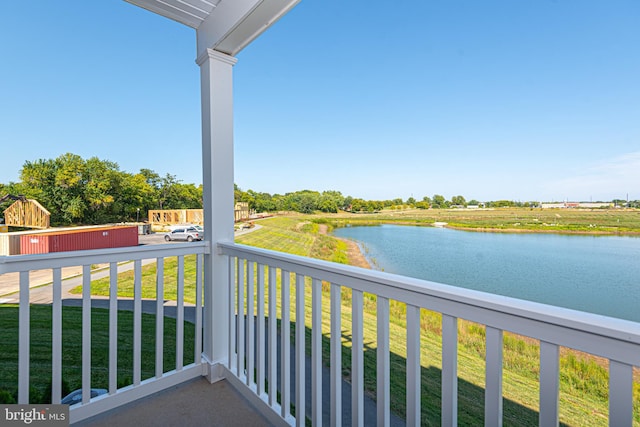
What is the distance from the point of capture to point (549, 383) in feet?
2.49

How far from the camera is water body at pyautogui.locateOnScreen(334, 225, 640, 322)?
93 centimetres

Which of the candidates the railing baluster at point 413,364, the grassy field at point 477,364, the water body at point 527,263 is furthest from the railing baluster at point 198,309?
the railing baluster at point 413,364

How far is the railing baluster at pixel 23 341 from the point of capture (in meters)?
1.52

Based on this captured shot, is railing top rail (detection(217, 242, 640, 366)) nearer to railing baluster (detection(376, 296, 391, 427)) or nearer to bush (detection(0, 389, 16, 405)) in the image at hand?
railing baluster (detection(376, 296, 391, 427))

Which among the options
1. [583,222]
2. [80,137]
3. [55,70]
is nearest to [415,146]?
[583,222]

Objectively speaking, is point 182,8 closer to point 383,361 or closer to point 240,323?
point 240,323

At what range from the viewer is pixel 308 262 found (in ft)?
4.79

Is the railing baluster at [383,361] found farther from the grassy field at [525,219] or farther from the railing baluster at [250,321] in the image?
the railing baluster at [250,321]

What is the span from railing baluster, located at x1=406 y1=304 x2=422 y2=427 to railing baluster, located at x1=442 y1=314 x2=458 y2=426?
10 centimetres

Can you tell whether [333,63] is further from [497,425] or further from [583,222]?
[497,425]

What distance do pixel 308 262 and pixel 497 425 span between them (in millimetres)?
901

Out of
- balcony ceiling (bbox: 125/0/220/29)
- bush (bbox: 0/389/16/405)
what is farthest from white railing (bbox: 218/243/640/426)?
balcony ceiling (bbox: 125/0/220/29)

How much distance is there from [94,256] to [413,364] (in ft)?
5.82

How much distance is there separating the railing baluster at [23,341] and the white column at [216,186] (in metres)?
0.93
